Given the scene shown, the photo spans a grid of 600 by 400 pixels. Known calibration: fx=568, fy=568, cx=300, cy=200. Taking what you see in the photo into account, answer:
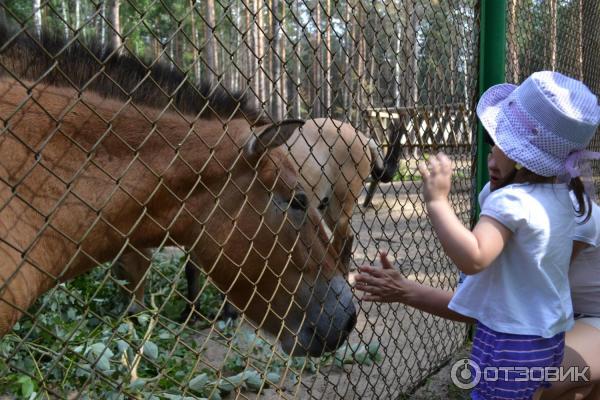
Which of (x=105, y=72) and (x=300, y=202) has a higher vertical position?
(x=105, y=72)

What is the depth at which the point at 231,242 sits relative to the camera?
250 centimetres

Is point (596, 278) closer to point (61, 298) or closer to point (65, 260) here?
point (65, 260)

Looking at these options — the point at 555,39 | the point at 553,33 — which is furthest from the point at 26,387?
the point at 553,33

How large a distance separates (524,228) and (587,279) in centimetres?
66

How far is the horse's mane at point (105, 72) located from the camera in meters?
2.07

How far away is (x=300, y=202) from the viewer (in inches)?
106

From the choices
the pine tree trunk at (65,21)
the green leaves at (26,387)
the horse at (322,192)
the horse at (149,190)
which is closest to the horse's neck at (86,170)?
the horse at (149,190)

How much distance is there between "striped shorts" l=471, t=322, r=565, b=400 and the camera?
2.03m

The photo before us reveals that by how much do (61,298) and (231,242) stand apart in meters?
2.08

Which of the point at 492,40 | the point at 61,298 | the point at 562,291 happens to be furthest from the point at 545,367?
the point at 61,298

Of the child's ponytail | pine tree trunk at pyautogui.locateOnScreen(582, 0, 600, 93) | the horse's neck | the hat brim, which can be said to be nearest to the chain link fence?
the horse's neck

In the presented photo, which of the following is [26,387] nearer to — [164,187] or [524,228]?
[164,187]

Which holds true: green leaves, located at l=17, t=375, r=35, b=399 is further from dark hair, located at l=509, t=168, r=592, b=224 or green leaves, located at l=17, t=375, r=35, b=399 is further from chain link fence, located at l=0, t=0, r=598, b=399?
dark hair, located at l=509, t=168, r=592, b=224

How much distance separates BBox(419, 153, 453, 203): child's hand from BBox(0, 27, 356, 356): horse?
2.09 feet
